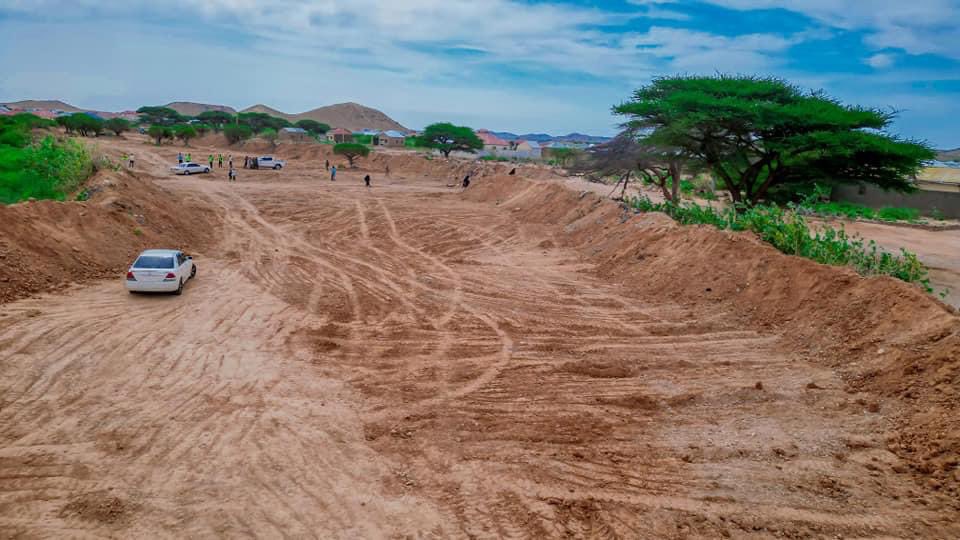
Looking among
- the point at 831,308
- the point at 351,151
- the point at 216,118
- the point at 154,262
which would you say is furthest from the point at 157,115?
the point at 831,308

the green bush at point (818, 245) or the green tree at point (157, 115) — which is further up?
the green tree at point (157, 115)

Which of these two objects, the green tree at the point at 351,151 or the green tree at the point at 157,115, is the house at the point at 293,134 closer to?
the green tree at the point at 157,115

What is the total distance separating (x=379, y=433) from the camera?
8789 mm

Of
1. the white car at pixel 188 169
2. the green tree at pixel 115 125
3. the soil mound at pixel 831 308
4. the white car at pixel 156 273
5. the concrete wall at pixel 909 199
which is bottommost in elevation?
the white car at pixel 156 273

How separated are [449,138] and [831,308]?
7188cm

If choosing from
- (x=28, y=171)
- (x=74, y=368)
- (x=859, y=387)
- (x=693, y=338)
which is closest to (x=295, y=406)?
(x=74, y=368)

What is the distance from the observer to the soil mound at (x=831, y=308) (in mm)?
8453

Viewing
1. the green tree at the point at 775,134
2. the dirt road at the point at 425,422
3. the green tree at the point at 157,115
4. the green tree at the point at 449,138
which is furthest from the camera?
the green tree at the point at 157,115

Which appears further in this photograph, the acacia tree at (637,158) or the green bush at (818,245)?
the acacia tree at (637,158)

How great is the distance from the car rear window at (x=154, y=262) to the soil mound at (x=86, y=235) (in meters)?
1.95

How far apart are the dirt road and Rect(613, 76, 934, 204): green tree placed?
1097 cm

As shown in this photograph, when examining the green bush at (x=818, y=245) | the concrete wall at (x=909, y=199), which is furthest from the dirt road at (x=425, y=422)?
the concrete wall at (x=909, y=199)

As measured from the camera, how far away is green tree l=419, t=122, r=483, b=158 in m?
79.9

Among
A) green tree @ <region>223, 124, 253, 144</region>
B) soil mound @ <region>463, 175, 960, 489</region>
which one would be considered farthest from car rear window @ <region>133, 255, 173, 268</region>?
green tree @ <region>223, 124, 253, 144</region>
